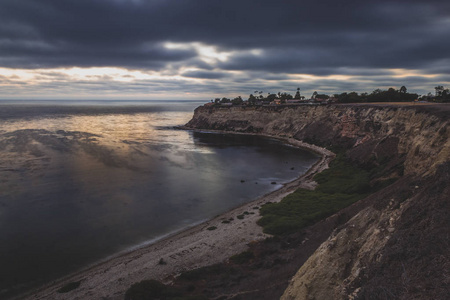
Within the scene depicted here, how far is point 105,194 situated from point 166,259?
2445cm

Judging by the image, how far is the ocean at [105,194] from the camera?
27.0m

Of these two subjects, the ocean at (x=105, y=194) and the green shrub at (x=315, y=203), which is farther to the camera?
the green shrub at (x=315, y=203)

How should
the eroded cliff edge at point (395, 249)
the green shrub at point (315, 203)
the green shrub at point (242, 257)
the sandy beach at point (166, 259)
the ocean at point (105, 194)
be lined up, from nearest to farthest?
the eroded cliff edge at point (395, 249) < the sandy beach at point (166, 259) < the green shrub at point (242, 257) < the ocean at point (105, 194) < the green shrub at point (315, 203)

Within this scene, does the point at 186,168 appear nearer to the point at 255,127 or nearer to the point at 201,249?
the point at 201,249

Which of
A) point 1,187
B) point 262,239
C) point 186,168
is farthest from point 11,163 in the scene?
point 262,239

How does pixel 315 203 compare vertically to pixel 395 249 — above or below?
below

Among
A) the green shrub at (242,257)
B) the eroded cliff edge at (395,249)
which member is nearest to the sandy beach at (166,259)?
the green shrub at (242,257)

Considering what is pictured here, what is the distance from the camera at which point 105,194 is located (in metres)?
43.8

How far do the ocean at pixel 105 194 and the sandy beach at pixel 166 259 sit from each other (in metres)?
1.94

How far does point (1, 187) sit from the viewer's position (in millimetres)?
46219

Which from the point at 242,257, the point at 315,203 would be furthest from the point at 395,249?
the point at 315,203

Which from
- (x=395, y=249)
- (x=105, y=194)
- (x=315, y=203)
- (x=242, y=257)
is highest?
(x=395, y=249)

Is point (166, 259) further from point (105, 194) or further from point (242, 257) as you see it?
point (105, 194)

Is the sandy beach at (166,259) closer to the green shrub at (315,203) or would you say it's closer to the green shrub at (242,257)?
the green shrub at (242,257)
